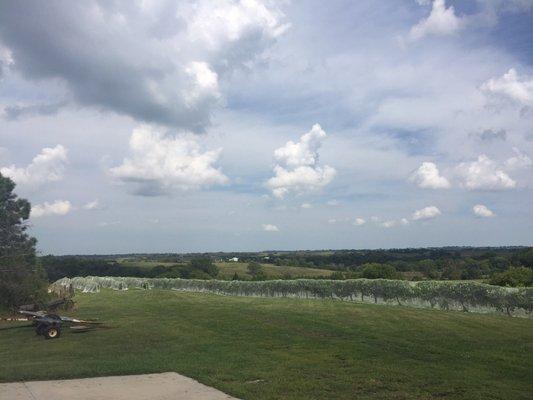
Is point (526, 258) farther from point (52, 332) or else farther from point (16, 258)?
point (52, 332)

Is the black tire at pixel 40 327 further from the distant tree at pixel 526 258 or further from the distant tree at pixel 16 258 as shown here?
the distant tree at pixel 526 258

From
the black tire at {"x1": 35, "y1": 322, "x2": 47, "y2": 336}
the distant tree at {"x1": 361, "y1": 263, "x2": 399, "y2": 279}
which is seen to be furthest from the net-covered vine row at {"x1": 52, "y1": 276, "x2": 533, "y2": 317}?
the distant tree at {"x1": 361, "y1": 263, "x2": 399, "y2": 279}

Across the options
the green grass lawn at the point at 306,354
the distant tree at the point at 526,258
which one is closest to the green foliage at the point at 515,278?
the distant tree at the point at 526,258

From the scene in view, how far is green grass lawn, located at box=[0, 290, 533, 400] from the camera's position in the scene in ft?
32.2

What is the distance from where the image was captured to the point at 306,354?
43.9ft

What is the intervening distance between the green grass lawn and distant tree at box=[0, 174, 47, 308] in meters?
3.73

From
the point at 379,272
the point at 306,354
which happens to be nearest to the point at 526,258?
the point at 379,272

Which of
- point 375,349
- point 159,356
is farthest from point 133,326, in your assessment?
point 375,349

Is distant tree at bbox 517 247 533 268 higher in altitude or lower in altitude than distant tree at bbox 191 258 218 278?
higher

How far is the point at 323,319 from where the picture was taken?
72.2 feet

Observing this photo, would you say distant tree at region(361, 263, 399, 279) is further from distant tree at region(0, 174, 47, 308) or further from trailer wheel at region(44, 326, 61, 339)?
trailer wheel at region(44, 326, 61, 339)

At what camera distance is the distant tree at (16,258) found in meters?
26.3

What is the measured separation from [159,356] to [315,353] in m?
3.96

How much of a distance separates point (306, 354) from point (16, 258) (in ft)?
65.4
